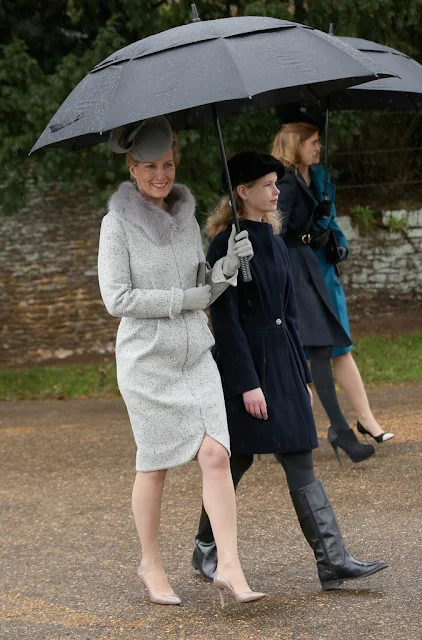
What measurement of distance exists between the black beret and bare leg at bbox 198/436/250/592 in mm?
1092

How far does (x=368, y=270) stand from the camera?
15.0 metres

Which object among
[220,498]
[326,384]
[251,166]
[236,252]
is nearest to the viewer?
[220,498]

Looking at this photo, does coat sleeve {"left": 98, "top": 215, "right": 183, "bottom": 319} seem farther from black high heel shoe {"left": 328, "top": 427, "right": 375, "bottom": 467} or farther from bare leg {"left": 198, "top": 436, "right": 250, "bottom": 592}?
black high heel shoe {"left": 328, "top": 427, "right": 375, "bottom": 467}

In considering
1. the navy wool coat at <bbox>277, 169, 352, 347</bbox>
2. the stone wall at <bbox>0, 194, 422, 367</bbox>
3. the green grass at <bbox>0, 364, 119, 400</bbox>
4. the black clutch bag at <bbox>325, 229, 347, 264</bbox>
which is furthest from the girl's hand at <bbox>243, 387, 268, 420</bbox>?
the stone wall at <bbox>0, 194, 422, 367</bbox>

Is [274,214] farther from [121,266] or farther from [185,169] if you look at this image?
[185,169]

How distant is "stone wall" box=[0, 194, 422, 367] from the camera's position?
1440 cm

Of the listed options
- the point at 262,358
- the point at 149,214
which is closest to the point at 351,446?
the point at 262,358

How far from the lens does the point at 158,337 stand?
4.48 metres

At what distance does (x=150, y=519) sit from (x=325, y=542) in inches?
26.2

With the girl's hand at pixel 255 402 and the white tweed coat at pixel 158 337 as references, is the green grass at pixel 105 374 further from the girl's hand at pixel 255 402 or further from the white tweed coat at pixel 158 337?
the white tweed coat at pixel 158 337

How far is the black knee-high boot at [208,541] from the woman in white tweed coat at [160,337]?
346 millimetres

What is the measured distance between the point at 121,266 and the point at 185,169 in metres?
6.83

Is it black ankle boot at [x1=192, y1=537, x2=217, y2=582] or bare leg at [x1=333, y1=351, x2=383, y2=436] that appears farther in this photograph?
bare leg at [x1=333, y1=351, x2=383, y2=436]

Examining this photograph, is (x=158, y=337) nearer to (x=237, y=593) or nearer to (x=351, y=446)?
(x=237, y=593)
